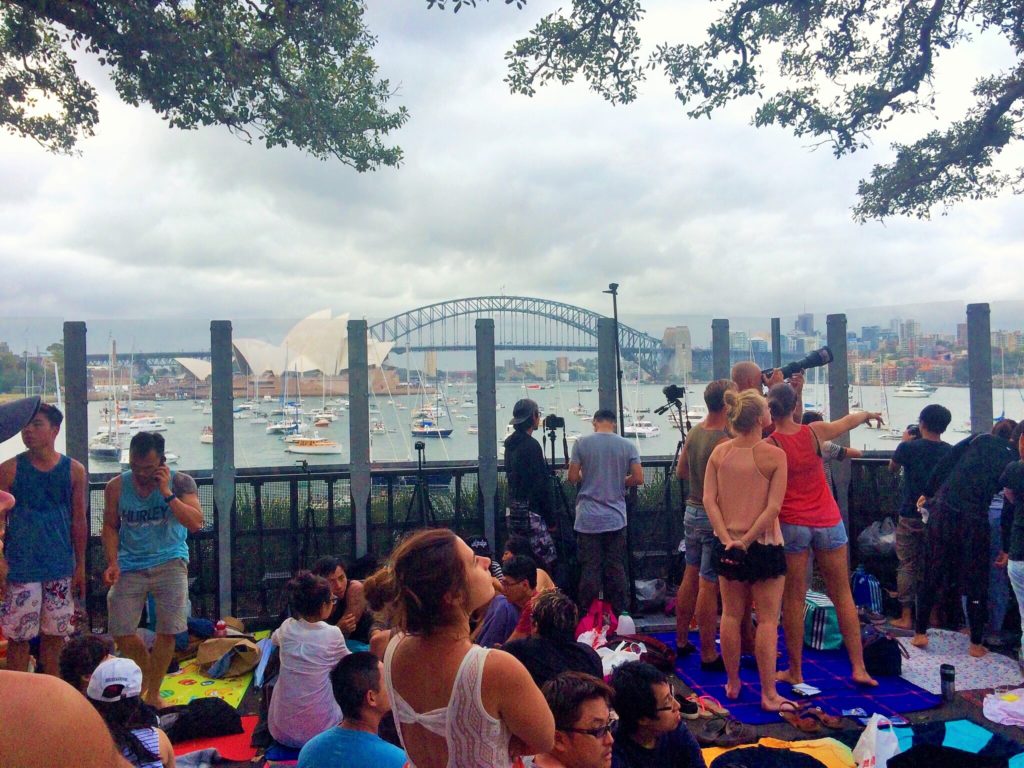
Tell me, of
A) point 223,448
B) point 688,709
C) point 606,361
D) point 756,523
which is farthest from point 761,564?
point 223,448

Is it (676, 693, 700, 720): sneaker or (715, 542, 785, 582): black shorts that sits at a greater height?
(715, 542, 785, 582): black shorts

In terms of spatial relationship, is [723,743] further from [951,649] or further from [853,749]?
[951,649]

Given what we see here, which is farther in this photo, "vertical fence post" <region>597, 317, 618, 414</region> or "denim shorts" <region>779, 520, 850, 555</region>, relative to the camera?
"vertical fence post" <region>597, 317, 618, 414</region>

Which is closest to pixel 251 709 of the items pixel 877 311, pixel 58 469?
pixel 58 469

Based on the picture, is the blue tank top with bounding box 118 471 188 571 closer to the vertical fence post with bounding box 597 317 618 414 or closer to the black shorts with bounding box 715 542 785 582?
the black shorts with bounding box 715 542 785 582

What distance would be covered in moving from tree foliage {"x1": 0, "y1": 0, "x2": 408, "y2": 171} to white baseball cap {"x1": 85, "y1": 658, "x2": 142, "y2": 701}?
5.04 meters

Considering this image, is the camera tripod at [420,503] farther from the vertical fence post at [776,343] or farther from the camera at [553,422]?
the vertical fence post at [776,343]

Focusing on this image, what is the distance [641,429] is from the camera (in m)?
6.45

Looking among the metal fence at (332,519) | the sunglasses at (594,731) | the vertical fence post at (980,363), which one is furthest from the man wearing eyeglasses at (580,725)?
the vertical fence post at (980,363)

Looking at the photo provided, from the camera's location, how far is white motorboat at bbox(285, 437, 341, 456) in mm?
6008

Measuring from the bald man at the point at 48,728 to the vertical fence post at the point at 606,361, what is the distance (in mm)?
5149

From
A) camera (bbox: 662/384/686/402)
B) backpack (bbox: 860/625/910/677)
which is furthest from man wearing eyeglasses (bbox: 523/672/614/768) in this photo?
camera (bbox: 662/384/686/402)

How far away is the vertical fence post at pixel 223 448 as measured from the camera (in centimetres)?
537

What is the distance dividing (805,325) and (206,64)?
5.70 m
